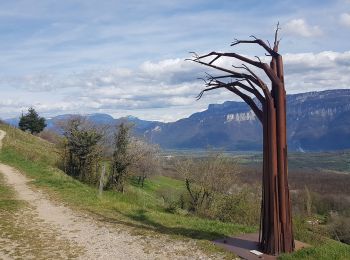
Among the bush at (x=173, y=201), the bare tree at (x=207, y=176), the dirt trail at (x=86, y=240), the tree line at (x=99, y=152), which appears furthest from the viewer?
the bare tree at (x=207, y=176)

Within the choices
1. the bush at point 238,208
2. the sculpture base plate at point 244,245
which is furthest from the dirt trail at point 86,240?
the bush at point 238,208

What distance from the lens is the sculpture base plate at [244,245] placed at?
33.0 ft

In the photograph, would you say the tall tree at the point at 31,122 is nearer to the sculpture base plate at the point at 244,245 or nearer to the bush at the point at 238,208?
the bush at the point at 238,208

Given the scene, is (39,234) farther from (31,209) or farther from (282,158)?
(282,158)

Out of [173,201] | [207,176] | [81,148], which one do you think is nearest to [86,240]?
[81,148]

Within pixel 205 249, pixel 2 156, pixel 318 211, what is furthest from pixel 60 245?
pixel 318 211

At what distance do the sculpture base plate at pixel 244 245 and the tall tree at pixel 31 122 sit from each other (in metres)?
63.0

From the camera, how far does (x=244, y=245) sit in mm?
11078

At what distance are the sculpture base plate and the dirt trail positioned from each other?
800 millimetres

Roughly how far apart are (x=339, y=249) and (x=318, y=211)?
68.3 meters

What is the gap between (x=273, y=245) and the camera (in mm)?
10180

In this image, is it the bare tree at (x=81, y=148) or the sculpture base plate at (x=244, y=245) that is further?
the bare tree at (x=81, y=148)

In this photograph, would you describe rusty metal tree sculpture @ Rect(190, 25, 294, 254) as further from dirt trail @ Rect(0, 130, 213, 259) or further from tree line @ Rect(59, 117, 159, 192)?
tree line @ Rect(59, 117, 159, 192)

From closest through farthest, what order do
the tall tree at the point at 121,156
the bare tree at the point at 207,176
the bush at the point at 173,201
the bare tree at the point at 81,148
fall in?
the bush at the point at 173,201
the bare tree at the point at 81,148
the bare tree at the point at 207,176
the tall tree at the point at 121,156
